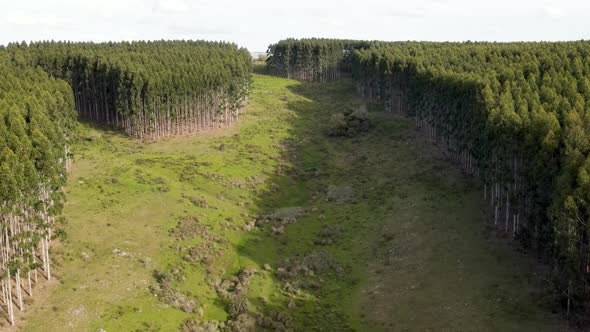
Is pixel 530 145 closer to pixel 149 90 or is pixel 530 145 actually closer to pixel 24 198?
pixel 24 198

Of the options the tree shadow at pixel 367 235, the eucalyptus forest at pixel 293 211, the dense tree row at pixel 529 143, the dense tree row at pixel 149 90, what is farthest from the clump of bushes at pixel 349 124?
the dense tree row at pixel 149 90

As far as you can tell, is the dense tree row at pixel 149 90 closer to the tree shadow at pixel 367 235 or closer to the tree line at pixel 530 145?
the tree shadow at pixel 367 235

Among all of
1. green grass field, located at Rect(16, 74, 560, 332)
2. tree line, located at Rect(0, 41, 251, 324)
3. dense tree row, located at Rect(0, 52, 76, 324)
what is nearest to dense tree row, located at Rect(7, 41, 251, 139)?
tree line, located at Rect(0, 41, 251, 324)

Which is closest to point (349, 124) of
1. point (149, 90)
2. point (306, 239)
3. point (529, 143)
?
point (149, 90)

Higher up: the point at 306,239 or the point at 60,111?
the point at 60,111

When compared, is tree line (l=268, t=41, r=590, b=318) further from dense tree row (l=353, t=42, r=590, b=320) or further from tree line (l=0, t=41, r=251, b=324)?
tree line (l=0, t=41, r=251, b=324)

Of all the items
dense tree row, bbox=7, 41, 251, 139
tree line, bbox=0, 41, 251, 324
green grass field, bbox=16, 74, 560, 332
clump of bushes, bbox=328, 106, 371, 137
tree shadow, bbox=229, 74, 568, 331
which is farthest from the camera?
clump of bushes, bbox=328, 106, 371, 137

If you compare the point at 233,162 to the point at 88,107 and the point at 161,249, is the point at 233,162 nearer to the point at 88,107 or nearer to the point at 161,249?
the point at 161,249
